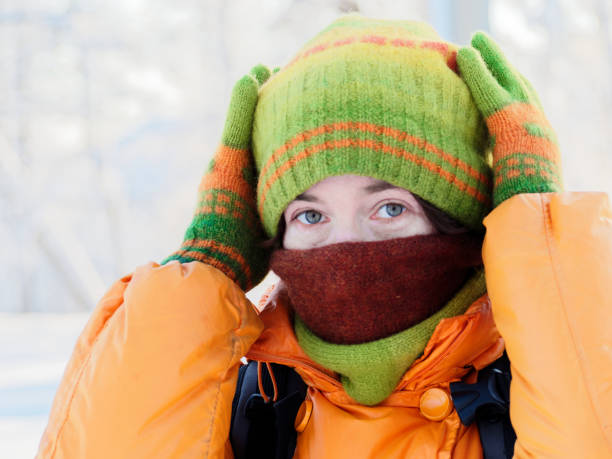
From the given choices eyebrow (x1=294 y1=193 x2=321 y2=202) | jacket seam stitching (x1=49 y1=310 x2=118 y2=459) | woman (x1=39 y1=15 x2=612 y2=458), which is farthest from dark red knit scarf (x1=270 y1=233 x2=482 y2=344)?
jacket seam stitching (x1=49 y1=310 x2=118 y2=459)

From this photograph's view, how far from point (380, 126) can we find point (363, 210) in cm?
16

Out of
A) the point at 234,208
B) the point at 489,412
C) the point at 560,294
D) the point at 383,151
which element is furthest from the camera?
the point at 234,208

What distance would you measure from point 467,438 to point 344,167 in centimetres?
53

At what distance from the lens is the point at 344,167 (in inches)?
41.9

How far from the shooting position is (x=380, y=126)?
3.53 feet

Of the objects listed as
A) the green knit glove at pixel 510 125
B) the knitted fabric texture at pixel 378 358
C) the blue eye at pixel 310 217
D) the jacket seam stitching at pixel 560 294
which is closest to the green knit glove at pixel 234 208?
the blue eye at pixel 310 217

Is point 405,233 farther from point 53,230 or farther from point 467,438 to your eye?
point 53,230

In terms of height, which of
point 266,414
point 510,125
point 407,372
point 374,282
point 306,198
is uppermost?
A: point 510,125

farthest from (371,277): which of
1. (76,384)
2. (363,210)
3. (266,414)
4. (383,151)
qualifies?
(76,384)

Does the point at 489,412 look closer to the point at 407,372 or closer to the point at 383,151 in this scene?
Answer: the point at 407,372

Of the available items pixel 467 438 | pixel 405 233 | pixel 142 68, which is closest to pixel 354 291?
pixel 405 233

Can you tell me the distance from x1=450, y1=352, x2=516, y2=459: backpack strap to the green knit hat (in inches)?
12.9

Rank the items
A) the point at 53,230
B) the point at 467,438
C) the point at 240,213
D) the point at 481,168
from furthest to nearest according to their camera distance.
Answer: the point at 53,230
the point at 240,213
the point at 481,168
the point at 467,438

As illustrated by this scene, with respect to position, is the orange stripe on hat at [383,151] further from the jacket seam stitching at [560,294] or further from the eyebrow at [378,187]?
the jacket seam stitching at [560,294]
